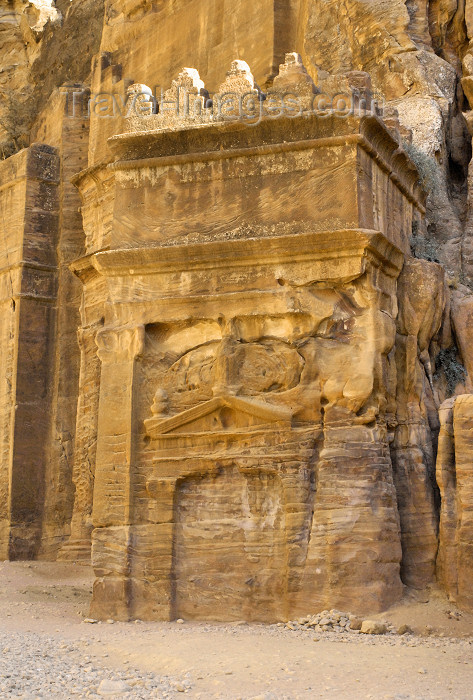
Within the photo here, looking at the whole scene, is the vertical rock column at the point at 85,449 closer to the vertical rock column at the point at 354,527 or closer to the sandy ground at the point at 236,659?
the sandy ground at the point at 236,659

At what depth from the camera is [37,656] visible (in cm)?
692

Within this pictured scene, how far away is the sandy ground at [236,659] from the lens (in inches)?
234

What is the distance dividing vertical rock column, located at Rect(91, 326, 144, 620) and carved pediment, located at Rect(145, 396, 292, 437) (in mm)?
353

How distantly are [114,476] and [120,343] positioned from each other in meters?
1.28

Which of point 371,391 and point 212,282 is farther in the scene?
point 212,282

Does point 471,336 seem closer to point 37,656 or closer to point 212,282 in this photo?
point 212,282

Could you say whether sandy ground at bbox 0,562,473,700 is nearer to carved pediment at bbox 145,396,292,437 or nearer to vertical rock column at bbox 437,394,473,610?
vertical rock column at bbox 437,394,473,610

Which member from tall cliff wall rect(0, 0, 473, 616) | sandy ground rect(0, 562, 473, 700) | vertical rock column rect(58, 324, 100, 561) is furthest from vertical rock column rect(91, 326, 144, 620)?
vertical rock column rect(58, 324, 100, 561)

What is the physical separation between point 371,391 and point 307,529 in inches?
52.8

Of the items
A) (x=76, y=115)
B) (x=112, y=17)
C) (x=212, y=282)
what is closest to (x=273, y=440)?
(x=212, y=282)

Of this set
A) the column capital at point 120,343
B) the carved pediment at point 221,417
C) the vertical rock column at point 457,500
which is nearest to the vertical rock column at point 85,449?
the column capital at point 120,343

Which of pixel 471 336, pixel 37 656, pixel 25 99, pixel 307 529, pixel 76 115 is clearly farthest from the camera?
pixel 25 99

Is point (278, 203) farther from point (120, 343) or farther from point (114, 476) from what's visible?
point (114, 476)

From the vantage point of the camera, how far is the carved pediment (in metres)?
8.48
